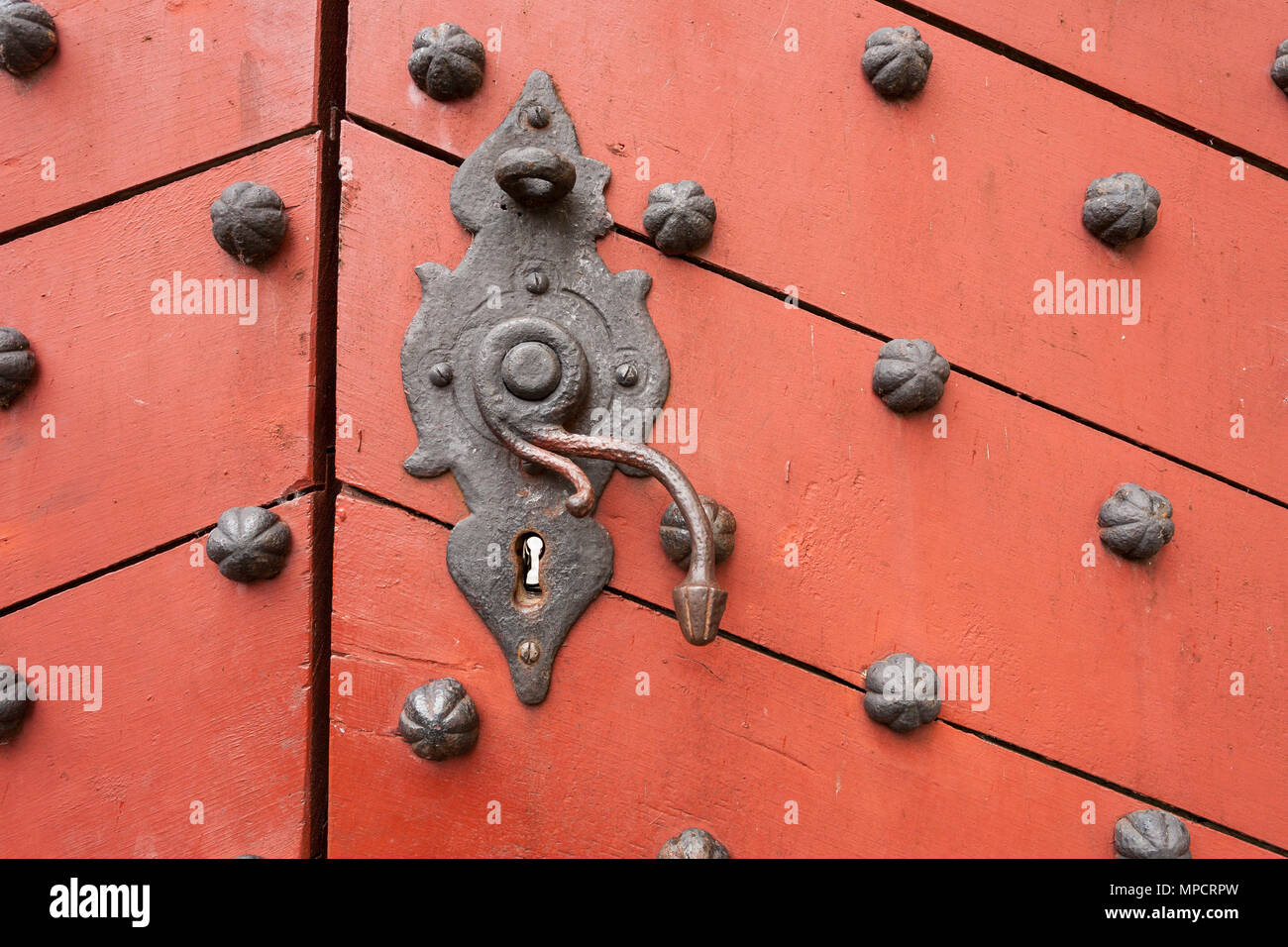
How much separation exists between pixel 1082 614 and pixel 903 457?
27 cm

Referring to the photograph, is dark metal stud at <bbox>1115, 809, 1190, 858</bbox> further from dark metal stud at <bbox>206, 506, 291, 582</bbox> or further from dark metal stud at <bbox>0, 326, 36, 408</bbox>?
dark metal stud at <bbox>0, 326, 36, 408</bbox>

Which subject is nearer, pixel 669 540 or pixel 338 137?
pixel 669 540

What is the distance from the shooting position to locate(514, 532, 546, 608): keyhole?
96 centimetres

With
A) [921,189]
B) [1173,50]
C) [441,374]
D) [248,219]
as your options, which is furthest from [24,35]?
[1173,50]

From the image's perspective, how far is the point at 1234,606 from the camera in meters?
0.99

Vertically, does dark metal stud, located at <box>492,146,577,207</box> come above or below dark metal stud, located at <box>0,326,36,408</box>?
above

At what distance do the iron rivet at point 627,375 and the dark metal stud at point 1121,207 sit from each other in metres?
0.56

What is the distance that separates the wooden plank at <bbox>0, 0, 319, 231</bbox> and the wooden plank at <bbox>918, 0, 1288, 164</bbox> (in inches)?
30.7

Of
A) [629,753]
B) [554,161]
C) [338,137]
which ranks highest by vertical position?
[338,137]

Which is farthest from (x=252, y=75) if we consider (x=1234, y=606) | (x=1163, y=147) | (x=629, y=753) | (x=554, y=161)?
(x=1234, y=606)

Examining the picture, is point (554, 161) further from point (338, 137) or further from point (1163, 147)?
point (1163, 147)

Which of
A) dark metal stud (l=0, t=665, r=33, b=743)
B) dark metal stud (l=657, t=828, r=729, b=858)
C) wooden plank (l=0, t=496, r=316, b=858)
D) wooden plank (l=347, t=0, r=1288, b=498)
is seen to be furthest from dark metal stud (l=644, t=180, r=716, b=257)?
dark metal stud (l=0, t=665, r=33, b=743)

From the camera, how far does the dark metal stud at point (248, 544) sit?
0.94m

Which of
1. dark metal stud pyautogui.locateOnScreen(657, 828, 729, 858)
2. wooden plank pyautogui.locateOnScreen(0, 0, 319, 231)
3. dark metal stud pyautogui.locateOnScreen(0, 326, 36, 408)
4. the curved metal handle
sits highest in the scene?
wooden plank pyautogui.locateOnScreen(0, 0, 319, 231)
